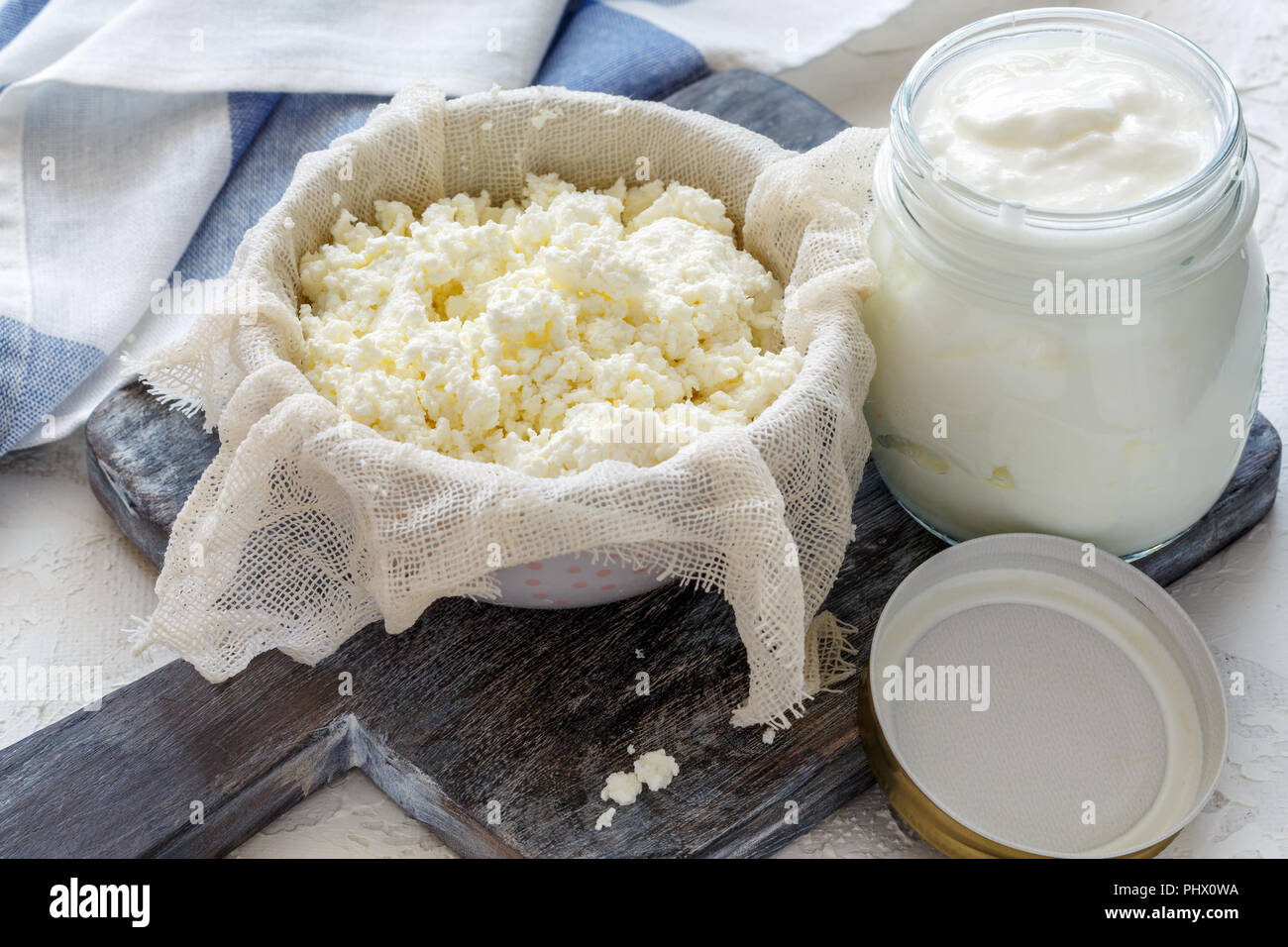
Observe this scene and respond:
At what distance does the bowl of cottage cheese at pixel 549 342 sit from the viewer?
1062 mm

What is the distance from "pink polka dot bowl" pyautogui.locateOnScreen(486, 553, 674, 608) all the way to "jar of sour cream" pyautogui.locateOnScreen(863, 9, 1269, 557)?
28 centimetres

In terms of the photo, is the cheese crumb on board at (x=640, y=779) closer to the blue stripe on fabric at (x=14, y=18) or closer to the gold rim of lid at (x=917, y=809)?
the gold rim of lid at (x=917, y=809)

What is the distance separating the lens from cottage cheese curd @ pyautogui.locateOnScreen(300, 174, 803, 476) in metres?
1.06

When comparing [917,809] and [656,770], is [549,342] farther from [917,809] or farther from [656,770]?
[917,809]

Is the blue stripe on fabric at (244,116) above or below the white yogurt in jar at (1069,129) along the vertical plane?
below

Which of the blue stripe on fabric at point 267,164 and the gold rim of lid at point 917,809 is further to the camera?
the blue stripe on fabric at point 267,164

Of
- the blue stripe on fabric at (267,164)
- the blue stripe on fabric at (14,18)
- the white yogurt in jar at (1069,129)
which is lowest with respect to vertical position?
the blue stripe on fabric at (267,164)

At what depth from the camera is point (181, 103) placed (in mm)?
1617

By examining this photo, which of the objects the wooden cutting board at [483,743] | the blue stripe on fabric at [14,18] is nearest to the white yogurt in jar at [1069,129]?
the wooden cutting board at [483,743]

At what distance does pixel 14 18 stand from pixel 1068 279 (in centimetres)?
138

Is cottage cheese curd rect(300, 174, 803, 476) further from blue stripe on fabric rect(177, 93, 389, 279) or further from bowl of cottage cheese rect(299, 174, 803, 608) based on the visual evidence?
blue stripe on fabric rect(177, 93, 389, 279)

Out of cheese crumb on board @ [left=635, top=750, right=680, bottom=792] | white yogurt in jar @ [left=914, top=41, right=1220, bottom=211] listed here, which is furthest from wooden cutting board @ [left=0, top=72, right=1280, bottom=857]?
white yogurt in jar @ [left=914, top=41, right=1220, bottom=211]

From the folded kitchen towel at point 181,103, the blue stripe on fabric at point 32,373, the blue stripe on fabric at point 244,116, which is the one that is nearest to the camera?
the blue stripe on fabric at point 32,373
